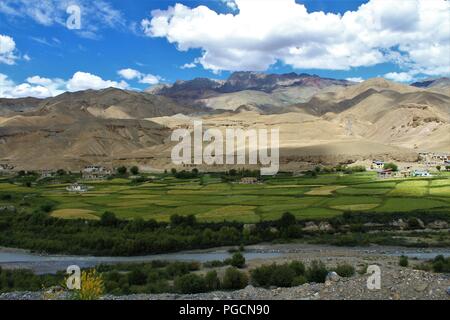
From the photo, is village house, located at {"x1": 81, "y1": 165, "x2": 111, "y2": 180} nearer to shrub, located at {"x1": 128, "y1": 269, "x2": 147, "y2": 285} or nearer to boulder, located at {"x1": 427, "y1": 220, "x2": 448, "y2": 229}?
boulder, located at {"x1": 427, "y1": 220, "x2": 448, "y2": 229}

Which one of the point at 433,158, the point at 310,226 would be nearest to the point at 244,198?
the point at 310,226

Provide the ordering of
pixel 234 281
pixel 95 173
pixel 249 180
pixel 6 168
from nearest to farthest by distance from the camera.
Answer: pixel 234 281, pixel 249 180, pixel 95 173, pixel 6 168

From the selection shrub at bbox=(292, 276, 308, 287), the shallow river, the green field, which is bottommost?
the shallow river

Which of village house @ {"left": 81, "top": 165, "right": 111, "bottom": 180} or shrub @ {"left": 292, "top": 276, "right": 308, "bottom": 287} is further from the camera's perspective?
village house @ {"left": 81, "top": 165, "right": 111, "bottom": 180}

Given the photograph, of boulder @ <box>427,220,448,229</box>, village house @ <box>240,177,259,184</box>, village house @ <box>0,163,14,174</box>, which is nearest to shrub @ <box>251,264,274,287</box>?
boulder @ <box>427,220,448,229</box>

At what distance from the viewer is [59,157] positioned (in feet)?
473

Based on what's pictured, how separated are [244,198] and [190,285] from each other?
39.9 m

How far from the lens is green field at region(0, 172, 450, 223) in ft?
173

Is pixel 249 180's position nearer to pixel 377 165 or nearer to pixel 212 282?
pixel 377 165

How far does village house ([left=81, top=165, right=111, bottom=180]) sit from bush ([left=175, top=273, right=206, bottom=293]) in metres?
81.3

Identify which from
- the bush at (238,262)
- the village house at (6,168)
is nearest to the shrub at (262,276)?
the bush at (238,262)

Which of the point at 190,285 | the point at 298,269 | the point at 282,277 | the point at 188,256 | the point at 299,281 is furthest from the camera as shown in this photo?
the point at 188,256

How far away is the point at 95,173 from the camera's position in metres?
116
